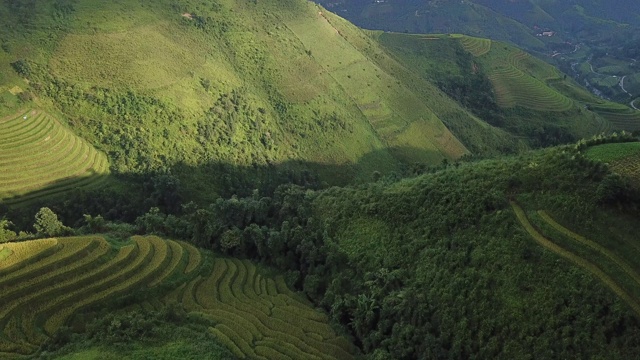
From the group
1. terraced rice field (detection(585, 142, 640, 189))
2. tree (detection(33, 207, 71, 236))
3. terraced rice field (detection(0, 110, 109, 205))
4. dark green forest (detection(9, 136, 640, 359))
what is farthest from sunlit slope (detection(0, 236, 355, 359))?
terraced rice field (detection(585, 142, 640, 189))

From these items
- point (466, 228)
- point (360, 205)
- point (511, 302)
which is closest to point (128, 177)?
point (360, 205)

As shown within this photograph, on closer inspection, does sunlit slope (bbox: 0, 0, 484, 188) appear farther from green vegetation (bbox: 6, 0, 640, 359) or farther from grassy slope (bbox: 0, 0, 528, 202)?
green vegetation (bbox: 6, 0, 640, 359)

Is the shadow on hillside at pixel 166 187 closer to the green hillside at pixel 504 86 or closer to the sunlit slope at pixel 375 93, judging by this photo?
the sunlit slope at pixel 375 93

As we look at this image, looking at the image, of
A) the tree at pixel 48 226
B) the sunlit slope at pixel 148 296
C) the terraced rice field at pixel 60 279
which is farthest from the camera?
the tree at pixel 48 226

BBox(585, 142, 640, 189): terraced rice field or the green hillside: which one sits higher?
BBox(585, 142, 640, 189): terraced rice field

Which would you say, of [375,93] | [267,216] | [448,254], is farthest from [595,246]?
[375,93]

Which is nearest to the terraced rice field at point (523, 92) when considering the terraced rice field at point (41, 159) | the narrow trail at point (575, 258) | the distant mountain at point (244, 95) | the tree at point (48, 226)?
the distant mountain at point (244, 95)
